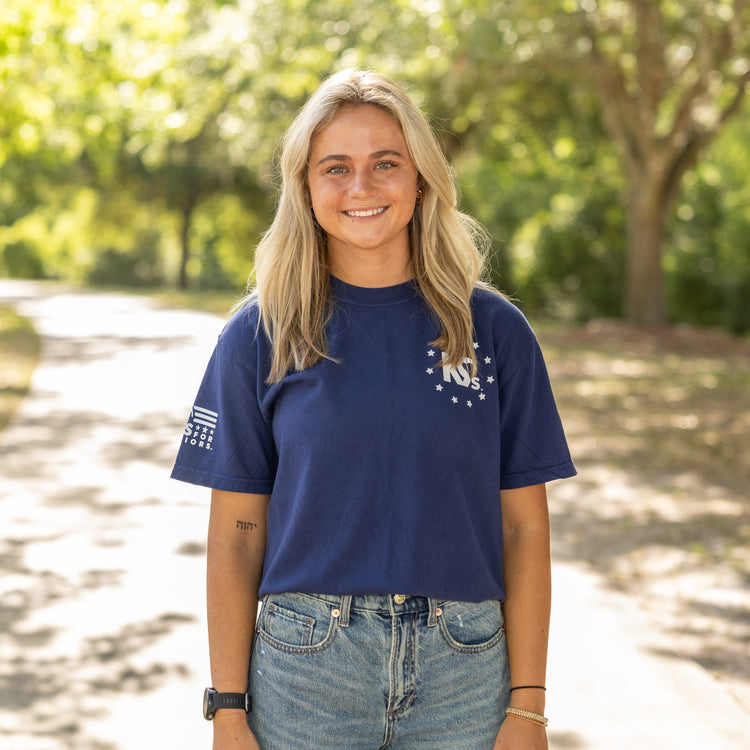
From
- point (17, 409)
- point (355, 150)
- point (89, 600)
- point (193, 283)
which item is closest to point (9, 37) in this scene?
point (17, 409)

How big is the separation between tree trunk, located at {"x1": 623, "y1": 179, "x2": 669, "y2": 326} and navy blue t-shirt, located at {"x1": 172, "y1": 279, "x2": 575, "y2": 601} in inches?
689

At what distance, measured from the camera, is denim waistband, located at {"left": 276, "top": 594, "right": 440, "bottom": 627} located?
1934mm

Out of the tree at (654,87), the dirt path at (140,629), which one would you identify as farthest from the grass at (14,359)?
the tree at (654,87)

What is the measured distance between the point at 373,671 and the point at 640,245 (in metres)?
18.5

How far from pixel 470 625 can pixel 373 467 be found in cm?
36

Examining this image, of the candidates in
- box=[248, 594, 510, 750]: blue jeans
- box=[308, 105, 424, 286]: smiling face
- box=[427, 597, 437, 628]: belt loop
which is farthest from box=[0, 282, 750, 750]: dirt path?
box=[308, 105, 424, 286]: smiling face

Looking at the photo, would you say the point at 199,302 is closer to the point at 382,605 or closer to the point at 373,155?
the point at 373,155

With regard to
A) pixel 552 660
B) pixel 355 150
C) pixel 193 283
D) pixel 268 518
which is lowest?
pixel 193 283

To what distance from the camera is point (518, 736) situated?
2.02 metres

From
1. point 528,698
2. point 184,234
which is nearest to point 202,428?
point 528,698

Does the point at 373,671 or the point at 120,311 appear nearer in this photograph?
the point at 373,671

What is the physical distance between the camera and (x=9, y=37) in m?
11.8

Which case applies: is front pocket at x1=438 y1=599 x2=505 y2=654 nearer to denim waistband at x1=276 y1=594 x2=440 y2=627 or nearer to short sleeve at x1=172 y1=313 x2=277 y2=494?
denim waistband at x1=276 y1=594 x2=440 y2=627

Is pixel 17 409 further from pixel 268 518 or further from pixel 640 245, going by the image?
pixel 640 245
